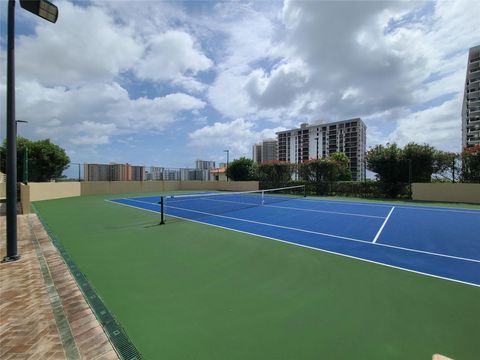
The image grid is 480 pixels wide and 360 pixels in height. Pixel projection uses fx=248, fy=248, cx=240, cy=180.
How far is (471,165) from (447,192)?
2.93 m

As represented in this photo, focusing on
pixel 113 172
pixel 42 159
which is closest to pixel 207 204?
pixel 113 172

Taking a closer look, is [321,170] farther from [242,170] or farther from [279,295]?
[279,295]

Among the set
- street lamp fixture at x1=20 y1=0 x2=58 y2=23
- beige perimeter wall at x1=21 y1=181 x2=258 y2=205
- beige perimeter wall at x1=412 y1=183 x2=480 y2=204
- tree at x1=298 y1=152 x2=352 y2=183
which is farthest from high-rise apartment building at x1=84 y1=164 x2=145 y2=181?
beige perimeter wall at x1=412 y1=183 x2=480 y2=204

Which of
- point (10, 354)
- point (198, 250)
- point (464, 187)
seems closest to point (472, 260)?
point (198, 250)

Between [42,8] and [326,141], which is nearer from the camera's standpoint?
[42,8]

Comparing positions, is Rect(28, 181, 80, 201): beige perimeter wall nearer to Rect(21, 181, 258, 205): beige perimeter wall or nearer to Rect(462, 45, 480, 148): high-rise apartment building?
Rect(21, 181, 258, 205): beige perimeter wall

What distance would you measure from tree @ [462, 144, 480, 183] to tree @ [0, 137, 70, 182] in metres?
36.2

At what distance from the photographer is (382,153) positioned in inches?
861

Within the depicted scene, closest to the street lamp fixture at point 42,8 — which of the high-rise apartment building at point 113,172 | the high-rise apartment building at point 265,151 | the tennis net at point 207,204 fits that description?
the tennis net at point 207,204

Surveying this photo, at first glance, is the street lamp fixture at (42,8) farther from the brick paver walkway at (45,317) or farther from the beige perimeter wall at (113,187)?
the beige perimeter wall at (113,187)

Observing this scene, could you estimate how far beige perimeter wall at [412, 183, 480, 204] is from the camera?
17516 mm

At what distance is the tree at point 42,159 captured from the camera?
25050mm

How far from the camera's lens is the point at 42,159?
25984 millimetres

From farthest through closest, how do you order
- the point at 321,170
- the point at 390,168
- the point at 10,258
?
→ the point at 321,170
the point at 390,168
the point at 10,258
